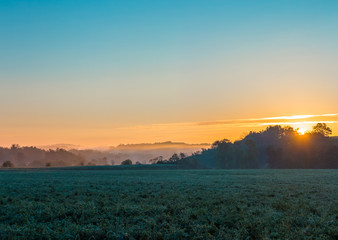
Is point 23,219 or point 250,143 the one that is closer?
point 23,219

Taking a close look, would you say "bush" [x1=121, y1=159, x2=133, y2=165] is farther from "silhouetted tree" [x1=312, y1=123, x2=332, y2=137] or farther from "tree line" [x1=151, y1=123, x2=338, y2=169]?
"silhouetted tree" [x1=312, y1=123, x2=332, y2=137]

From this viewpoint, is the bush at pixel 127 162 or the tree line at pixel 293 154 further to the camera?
the bush at pixel 127 162

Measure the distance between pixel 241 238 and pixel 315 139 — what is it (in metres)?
145

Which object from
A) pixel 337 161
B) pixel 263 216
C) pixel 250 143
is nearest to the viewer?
pixel 263 216

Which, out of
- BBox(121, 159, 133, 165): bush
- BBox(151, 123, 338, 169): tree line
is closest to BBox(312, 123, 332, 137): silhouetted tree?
BBox(151, 123, 338, 169): tree line

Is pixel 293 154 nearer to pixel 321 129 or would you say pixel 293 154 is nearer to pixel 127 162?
pixel 321 129

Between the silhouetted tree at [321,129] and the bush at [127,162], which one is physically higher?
the silhouetted tree at [321,129]

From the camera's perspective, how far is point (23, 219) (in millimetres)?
15375

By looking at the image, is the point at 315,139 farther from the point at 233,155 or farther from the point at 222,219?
the point at 222,219

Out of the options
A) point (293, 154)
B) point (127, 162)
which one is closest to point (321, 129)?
point (293, 154)

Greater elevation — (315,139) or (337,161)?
(315,139)

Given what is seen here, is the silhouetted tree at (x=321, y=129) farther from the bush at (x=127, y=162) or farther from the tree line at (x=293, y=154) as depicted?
the bush at (x=127, y=162)

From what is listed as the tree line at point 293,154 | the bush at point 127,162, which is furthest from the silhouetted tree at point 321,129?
the bush at point 127,162

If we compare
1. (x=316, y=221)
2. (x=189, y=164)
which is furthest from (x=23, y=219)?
(x=189, y=164)
